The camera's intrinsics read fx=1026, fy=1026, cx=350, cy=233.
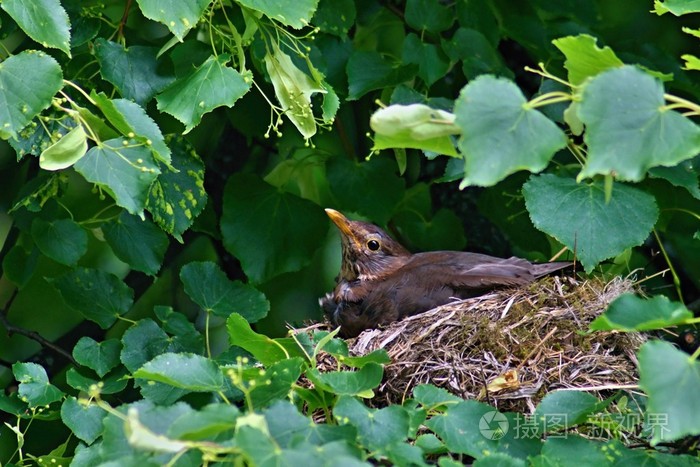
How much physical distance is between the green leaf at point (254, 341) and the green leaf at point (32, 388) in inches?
34.8

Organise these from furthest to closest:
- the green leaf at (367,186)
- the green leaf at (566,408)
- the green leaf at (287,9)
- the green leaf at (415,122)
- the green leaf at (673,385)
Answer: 1. the green leaf at (367,186)
2. the green leaf at (287,9)
3. the green leaf at (566,408)
4. the green leaf at (415,122)
5. the green leaf at (673,385)

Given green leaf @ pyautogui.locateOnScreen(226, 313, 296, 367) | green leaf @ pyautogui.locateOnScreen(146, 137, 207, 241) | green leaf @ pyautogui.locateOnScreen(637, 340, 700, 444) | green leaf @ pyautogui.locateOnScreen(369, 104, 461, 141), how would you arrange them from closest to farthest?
green leaf @ pyautogui.locateOnScreen(637, 340, 700, 444), green leaf @ pyautogui.locateOnScreen(369, 104, 461, 141), green leaf @ pyautogui.locateOnScreen(226, 313, 296, 367), green leaf @ pyautogui.locateOnScreen(146, 137, 207, 241)

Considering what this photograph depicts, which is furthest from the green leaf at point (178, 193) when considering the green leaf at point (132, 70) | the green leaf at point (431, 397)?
the green leaf at point (431, 397)

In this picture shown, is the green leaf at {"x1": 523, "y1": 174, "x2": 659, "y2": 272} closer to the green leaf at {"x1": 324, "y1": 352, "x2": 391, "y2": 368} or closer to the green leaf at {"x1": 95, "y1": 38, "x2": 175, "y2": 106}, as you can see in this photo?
the green leaf at {"x1": 324, "y1": 352, "x2": 391, "y2": 368}

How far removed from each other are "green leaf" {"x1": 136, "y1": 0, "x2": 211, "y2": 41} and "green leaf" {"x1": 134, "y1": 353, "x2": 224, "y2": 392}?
1077 mm

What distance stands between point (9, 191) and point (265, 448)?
2.82 m

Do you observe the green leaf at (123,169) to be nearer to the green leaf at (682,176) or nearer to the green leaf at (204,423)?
the green leaf at (204,423)

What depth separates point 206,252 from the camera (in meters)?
4.99

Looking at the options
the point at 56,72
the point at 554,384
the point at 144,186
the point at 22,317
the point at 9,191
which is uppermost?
the point at 56,72

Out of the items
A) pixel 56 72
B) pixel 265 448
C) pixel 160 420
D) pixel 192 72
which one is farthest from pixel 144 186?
pixel 265 448

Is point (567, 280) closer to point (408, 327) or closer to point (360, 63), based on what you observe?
point (408, 327)

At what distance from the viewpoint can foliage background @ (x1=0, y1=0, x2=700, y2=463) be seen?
9.51ft

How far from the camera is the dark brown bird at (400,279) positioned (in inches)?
171

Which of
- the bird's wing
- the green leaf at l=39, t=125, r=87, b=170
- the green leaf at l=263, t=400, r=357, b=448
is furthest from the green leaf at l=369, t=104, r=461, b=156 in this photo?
the bird's wing
